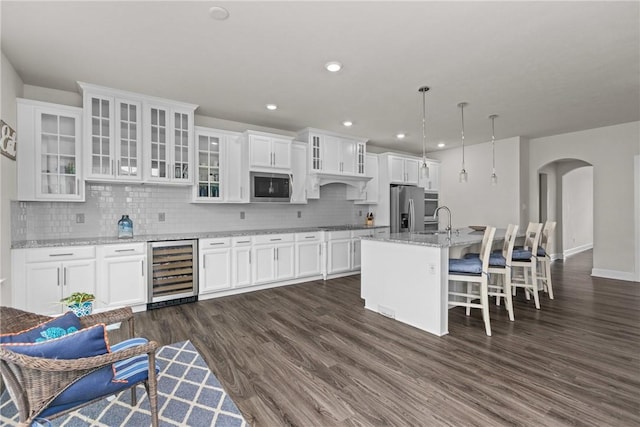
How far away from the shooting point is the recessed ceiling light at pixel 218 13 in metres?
2.17

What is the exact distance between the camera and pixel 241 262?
4375 millimetres

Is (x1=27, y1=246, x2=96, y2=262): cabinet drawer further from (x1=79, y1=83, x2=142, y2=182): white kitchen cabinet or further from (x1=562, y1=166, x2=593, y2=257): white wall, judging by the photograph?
(x1=562, y1=166, x2=593, y2=257): white wall

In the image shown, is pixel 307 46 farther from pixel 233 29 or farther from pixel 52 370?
pixel 52 370

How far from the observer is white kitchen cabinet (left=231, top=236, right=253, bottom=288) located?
170 inches

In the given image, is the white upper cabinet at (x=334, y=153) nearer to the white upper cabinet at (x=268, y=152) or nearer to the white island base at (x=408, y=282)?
the white upper cabinet at (x=268, y=152)

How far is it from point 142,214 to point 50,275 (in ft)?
4.15

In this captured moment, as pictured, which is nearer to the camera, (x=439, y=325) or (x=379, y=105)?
(x=439, y=325)

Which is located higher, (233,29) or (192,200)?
(233,29)

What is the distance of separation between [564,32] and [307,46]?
214 cm

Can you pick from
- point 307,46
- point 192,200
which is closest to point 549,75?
point 307,46

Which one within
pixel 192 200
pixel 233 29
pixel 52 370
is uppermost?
pixel 233 29

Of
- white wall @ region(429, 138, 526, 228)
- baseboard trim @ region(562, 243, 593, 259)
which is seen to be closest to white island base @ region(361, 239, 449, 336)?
white wall @ region(429, 138, 526, 228)

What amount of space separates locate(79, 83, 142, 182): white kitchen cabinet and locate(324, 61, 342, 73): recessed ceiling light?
8.09 feet

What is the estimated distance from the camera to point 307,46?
8.82 ft
